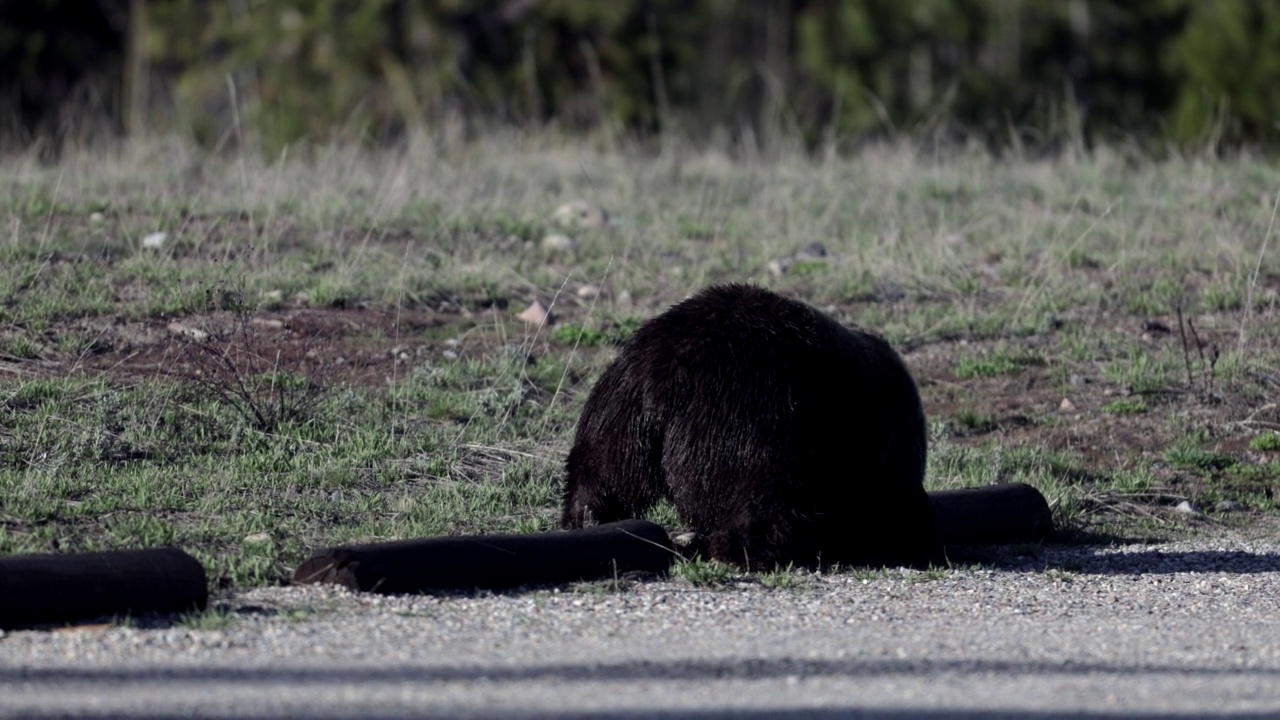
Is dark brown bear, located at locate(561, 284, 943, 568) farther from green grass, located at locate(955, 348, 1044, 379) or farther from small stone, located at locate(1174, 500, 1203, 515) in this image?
green grass, located at locate(955, 348, 1044, 379)

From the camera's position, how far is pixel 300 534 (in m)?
6.86

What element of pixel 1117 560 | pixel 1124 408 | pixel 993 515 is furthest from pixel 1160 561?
pixel 1124 408

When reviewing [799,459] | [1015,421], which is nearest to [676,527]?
[799,459]

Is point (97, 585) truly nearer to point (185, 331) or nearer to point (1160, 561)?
point (185, 331)

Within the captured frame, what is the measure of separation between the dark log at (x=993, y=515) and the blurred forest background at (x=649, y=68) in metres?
10.1

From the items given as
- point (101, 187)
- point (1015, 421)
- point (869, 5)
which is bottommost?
point (1015, 421)

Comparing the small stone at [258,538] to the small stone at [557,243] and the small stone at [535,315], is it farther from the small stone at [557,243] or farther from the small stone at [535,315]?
the small stone at [557,243]

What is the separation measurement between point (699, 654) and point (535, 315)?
19.4ft

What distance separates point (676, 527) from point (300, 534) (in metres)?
1.76

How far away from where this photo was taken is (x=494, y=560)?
622 centimetres

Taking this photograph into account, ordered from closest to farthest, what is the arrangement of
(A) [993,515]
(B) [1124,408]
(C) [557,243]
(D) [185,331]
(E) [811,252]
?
1. (A) [993,515]
2. (D) [185,331]
3. (B) [1124,408]
4. (C) [557,243]
5. (E) [811,252]

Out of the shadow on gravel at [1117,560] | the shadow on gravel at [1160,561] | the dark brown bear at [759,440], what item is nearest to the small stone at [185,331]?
the dark brown bear at [759,440]

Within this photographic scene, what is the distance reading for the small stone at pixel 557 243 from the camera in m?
12.8

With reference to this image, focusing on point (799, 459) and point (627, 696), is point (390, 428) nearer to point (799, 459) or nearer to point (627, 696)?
point (799, 459)
